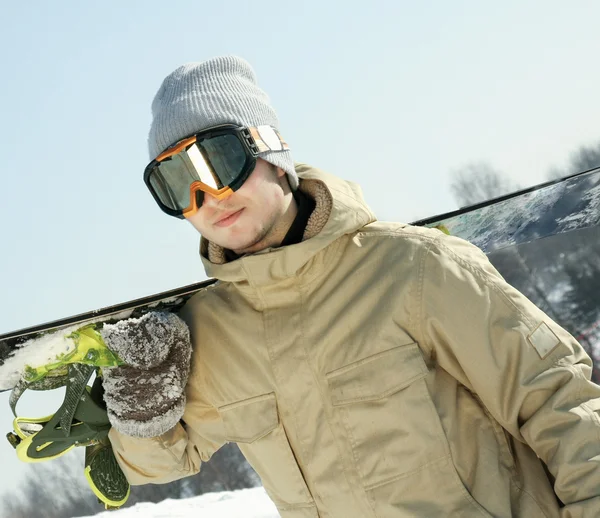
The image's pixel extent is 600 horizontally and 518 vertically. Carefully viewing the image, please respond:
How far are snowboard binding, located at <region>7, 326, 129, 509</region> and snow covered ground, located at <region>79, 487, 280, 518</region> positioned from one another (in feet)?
16.2

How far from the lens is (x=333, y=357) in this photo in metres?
2.44

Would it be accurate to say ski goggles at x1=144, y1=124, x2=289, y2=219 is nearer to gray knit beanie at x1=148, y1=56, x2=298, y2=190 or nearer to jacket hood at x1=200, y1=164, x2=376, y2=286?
gray knit beanie at x1=148, y1=56, x2=298, y2=190

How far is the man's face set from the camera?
102 inches

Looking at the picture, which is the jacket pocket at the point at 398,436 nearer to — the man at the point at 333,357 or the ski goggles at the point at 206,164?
the man at the point at 333,357

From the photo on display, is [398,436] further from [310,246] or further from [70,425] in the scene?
[70,425]

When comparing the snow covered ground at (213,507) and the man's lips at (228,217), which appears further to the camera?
the snow covered ground at (213,507)

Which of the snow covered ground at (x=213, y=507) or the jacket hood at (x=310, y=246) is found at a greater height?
the jacket hood at (x=310, y=246)

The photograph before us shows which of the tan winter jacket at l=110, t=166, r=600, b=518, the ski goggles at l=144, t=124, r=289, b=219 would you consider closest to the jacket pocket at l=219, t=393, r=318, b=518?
the tan winter jacket at l=110, t=166, r=600, b=518

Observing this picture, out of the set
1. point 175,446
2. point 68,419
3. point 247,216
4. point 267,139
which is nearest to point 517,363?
point 247,216

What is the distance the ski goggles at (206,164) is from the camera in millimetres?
2545

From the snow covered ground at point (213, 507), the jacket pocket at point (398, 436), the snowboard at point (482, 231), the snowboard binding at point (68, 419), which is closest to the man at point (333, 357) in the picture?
the jacket pocket at point (398, 436)

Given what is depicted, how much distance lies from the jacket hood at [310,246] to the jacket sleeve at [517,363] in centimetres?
27

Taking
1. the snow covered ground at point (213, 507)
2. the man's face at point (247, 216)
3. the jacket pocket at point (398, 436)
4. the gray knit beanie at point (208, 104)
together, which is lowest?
the snow covered ground at point (213, 507)

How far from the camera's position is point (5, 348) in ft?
9.25
